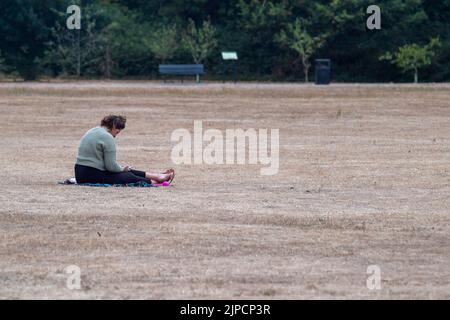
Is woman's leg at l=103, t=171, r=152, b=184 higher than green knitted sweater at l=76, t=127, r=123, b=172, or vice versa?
green knitted sweater at l=76, t=127, r=123, b=172

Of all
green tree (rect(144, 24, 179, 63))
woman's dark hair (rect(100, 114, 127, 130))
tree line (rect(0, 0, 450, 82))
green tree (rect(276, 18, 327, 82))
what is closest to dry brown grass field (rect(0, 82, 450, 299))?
woman's dark hair (rect(100, 114, 127, 130))

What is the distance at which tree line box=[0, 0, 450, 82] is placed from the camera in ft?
186

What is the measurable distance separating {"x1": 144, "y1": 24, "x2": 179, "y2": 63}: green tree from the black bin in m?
8.00

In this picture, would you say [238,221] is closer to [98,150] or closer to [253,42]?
[98,150]

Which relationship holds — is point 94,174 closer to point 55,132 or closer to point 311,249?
point 311,249

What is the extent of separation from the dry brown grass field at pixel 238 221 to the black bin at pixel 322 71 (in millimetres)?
20401

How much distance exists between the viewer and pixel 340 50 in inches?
2287

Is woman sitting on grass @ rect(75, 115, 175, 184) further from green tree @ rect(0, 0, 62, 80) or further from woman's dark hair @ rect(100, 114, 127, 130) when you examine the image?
green tree @ rect(0, 0, 62, 80)

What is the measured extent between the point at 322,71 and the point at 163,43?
8.82m

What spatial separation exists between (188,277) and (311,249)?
198 cm

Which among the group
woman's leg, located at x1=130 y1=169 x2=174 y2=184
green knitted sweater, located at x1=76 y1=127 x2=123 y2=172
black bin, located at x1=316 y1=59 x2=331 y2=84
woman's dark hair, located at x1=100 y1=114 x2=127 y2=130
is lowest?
black bin, located at x1=316 y1=59 x2=331 y2=84

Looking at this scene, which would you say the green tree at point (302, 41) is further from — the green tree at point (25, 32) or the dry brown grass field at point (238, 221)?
the dry brown grass field at point (238, 221)

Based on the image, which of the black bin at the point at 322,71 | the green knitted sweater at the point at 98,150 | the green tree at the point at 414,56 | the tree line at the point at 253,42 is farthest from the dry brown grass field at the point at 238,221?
the tree line at the point at 253,42

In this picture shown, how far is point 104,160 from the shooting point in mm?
A: 18062
